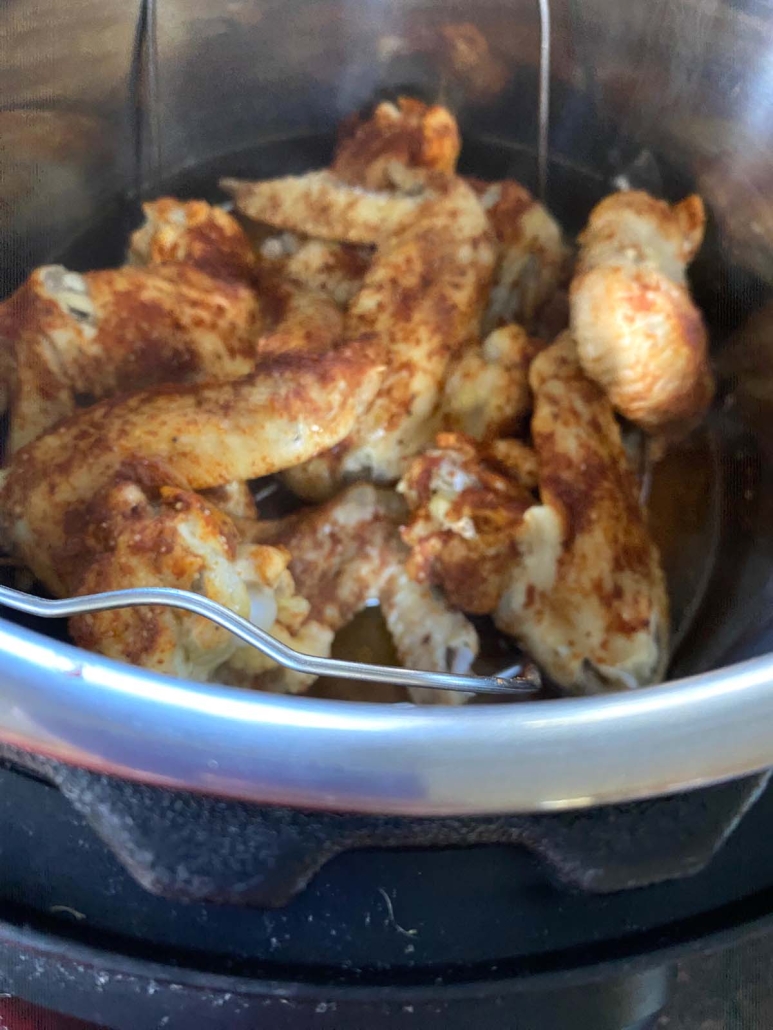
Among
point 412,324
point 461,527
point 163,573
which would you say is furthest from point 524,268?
point 163,573

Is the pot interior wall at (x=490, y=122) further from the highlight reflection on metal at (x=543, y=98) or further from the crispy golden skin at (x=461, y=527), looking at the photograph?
the crispy golden skin at (x=461, y=527)

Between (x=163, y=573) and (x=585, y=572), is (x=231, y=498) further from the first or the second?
(x=585, y=572)

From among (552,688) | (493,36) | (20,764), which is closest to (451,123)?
(493,36)

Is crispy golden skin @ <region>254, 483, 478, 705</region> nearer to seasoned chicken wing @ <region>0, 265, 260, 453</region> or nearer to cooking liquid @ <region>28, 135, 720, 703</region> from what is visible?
cooking liquid @ <region>28, 135, 720, 703</region>

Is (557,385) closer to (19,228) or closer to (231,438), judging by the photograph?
(231,438)

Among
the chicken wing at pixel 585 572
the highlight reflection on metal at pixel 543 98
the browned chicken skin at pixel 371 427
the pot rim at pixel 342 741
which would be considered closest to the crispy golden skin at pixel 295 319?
the browned chicken skin at pixel 371 427

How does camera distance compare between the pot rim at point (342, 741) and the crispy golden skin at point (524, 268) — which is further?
the crispy golden skin at point (524, 268)
